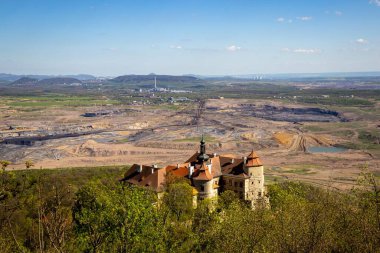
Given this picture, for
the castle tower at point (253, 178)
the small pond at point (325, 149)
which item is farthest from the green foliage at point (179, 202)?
the small pond at point (325, 149)

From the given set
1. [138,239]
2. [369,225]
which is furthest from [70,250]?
[369,225]

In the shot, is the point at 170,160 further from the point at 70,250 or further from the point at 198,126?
the point at 70,250

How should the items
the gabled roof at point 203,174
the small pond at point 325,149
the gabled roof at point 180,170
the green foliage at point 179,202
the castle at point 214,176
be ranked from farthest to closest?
the small pond at point 325,149, the gabled roof at point 180,170, the castle at point 214,176, the gabled roof at point 203,174, the green foliage at point 179,202

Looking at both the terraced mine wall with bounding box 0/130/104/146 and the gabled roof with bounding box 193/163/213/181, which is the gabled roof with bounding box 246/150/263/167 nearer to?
the gabled roof with bounding box 193/163/213/181

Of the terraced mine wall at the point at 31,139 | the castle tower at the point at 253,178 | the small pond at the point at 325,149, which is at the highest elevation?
the castle tower at the point at 253,178

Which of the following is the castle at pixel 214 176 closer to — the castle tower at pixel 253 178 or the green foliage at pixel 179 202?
the castle tower at pixel 253 178

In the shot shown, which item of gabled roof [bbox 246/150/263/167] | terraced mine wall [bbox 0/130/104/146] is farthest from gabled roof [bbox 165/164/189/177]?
terraced mine wall [bbox 0/130/104/146]

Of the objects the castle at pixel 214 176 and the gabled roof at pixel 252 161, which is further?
the gabled roof at pixel 252 161

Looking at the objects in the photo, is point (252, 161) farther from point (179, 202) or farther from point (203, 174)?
point (179, 202)
